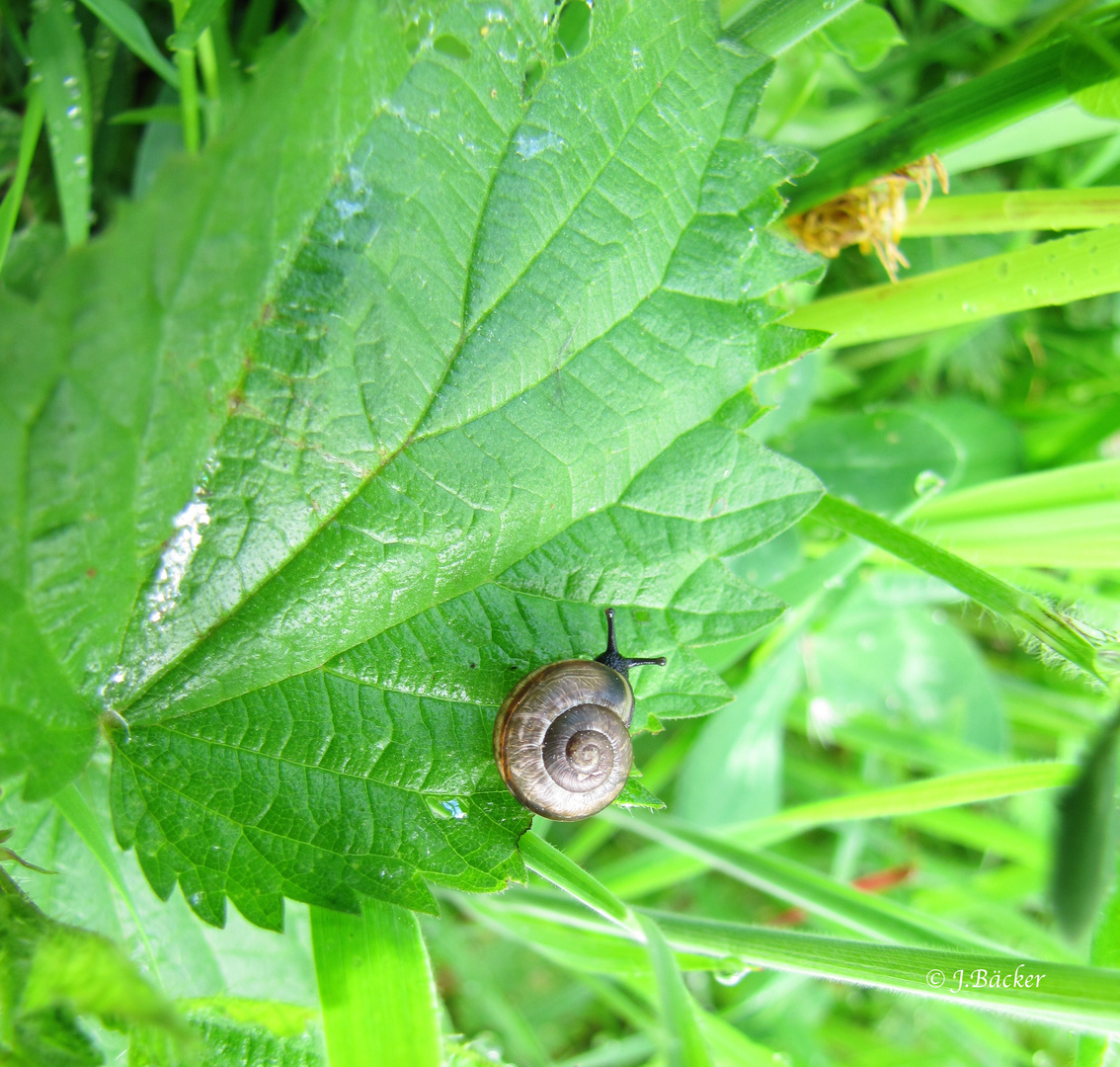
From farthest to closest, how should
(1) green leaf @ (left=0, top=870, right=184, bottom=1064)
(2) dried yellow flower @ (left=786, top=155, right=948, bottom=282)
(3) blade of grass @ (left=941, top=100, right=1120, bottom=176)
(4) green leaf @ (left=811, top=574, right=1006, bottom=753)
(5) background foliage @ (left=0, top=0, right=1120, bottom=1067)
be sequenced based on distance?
(4) green leaf @ (left=811, top=574, right=1006, bottom=753) → (3) blade of grass @ (left=941, top=100, right=1120, bottom=176) → (2) dried yellow flower @ (left=786, top=155, right=948, bottom=282) → (5) background foliage @ (left=0, top=0, right=1120, bottom=1067) → (1) green leaf @ (left=0, top=870, right=184, bottom=1064)

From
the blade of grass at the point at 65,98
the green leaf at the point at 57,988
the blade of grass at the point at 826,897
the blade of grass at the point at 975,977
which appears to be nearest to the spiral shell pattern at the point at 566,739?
the blade of grass at the point at 975,977

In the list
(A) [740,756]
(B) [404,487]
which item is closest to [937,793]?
(A) [740,756]

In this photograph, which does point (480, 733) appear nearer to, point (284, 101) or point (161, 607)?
point (161, 607)

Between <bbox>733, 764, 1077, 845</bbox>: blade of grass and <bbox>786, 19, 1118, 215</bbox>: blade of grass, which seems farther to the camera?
<bbox>733, 764, 1077, 845</bbox>: blade of grass

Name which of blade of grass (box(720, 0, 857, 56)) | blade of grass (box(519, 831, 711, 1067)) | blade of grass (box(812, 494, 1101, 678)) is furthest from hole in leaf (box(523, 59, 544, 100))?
blade of grass (box(519, 831, 711, 1067))

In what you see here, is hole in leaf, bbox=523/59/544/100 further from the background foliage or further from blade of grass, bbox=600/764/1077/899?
blade of grass, bbox=600/764/1077/899

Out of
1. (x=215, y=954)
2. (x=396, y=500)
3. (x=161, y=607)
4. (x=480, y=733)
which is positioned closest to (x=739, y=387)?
(x=396, y=500)
